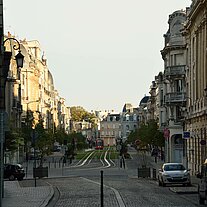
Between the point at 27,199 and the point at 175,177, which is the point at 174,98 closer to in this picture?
the point at 175,177

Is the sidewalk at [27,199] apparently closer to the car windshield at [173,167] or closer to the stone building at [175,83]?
the car windshield at [173,167]

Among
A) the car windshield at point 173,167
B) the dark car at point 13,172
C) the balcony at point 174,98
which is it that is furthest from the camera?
the balcony at point 174,98

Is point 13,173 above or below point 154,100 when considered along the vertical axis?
below

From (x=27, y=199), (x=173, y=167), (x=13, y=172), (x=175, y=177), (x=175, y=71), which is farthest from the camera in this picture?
(x=175, y=71)

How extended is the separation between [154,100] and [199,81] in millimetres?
89371

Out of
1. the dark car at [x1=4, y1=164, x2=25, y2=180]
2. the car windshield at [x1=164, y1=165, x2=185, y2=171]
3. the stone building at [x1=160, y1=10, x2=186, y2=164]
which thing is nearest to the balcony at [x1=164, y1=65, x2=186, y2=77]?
the stone building at [x1=160, y1=10, x2=186, y2=164]

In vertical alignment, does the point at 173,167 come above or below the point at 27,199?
above

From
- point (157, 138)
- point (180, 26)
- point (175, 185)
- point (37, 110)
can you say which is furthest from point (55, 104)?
point (175, 185)

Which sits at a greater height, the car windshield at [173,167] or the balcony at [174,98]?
the balcony at [174,98]

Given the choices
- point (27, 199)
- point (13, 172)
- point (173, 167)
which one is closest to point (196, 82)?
point (13, 172)

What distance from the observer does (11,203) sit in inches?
1037

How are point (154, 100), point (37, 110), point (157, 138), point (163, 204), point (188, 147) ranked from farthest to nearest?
point (154, 100) → point (37, 110) → point (157, 138) → point (188, 147) → point (163, 204)

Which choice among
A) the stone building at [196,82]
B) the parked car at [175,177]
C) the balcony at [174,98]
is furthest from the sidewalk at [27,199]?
the balcony at [174,98]

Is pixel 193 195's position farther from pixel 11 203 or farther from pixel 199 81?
pixel 199 81
